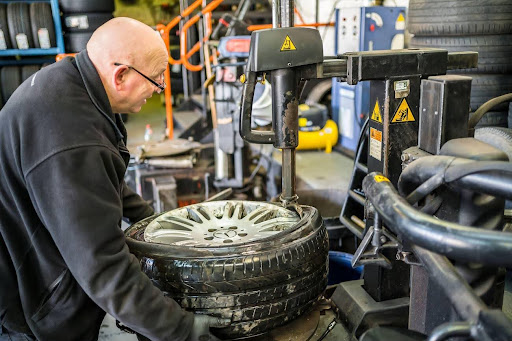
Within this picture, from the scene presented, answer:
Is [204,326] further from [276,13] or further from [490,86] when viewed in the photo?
[490,86]

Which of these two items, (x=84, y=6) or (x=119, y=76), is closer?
(x=119, y=76)

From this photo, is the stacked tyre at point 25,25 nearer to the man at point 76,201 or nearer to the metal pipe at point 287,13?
the man at point 76,201

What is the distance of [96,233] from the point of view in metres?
1.40

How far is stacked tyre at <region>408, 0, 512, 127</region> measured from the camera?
286 cm

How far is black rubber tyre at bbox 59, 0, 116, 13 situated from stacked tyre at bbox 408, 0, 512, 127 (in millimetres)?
4252

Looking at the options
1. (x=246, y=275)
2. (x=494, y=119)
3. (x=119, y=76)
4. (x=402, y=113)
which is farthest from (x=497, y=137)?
(x=119, y=76)

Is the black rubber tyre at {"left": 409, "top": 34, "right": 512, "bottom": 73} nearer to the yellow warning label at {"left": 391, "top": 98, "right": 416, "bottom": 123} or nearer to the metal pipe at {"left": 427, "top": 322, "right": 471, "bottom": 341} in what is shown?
the yellow warning label at {"left": 391, "top": 98, "right": 416, "bottom": 123}

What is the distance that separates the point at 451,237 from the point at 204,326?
93 cm

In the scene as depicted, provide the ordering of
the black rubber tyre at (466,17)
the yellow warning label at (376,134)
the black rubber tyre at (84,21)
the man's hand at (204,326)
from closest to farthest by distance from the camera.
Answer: the man's hand at (204,326) → the yellow warning label at (376,134) → the black rubber tyre at (466,17) → the black rubber tyre at (84,21)

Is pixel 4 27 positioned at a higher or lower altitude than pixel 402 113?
higher

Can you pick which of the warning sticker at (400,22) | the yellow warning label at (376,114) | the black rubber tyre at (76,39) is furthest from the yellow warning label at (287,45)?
the black rubber tyre at (76,39)

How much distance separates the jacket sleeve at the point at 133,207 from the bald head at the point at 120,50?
614mm

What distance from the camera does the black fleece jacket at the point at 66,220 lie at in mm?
1396

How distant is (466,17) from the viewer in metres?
2.90
